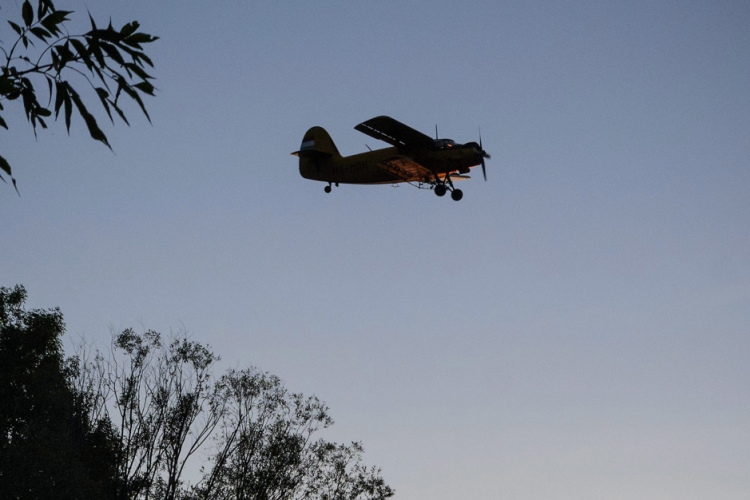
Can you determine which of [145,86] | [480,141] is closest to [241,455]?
[480,141]

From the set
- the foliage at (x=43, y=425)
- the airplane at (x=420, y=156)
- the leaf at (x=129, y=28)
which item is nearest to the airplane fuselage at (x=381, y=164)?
the airplane at (x=420, y=156)

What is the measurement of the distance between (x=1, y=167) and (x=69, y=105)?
0.54 meters

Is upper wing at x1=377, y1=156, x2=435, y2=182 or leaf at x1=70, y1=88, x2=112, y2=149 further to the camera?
upper wing at x1=377, y1=156, x2=435, y2=182

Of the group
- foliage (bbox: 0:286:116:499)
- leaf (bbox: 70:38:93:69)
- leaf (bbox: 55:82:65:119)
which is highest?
foliage (bbox: 0:286:116:499)

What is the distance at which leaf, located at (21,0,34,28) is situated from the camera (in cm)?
480

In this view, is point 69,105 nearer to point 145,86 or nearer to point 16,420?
point 145,86

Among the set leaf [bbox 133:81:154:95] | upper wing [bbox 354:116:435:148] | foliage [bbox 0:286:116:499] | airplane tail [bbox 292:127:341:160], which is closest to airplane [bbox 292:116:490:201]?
upper wing [bbox 354:116:435:148]

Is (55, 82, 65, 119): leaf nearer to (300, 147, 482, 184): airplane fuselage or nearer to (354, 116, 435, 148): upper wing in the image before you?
(300, 147, 482, 184): airplane fuselage

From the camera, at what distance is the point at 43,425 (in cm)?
2600

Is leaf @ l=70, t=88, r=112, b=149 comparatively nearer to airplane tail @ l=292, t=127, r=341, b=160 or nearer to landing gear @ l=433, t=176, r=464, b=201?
landing gear @ l=433, t=176, r=464, b=201

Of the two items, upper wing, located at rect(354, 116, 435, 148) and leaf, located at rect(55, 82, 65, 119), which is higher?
upper wing, located at rect(354, 116, 435, 148)

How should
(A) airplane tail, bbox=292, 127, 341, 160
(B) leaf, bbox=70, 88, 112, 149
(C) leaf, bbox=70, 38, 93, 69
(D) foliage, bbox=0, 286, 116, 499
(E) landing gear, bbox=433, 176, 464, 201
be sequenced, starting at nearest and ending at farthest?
(B) leaf, bbox=70, 88, 112, 149
(C) leaf, bbox=70, 38, 93, 69
(D) foliage, bbox=0, 286, 116, 499
(E) landing gear, bbox=433, 176, 464, 201
(A) airplane tail, bbox=292, 127, 341, 160

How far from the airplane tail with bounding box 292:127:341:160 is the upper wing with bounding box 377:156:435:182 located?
290 inches

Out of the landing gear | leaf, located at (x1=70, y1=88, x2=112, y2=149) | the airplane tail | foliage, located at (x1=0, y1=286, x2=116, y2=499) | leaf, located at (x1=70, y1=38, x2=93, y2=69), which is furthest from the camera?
the airplane tail
